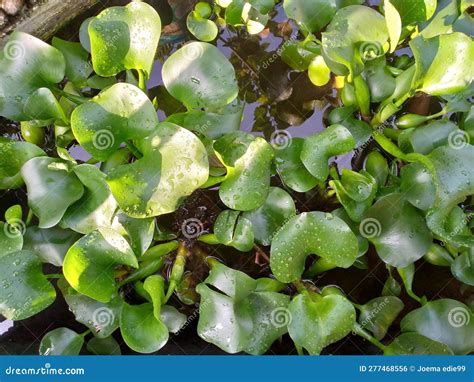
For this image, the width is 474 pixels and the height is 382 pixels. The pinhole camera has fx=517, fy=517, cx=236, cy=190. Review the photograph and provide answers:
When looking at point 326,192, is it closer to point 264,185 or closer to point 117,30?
point 264,185

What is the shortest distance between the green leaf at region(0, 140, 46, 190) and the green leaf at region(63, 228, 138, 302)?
27 cm

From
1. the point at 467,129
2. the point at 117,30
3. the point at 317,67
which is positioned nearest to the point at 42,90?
the point at 117,30

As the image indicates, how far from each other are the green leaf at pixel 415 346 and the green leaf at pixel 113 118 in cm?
75

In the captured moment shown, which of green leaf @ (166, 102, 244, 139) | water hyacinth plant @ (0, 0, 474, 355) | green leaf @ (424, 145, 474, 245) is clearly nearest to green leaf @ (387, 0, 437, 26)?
water hyacinth plant @ (0, 0, 474, 355)

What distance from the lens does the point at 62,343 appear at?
1236 mm

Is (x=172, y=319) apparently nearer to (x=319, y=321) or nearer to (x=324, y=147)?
(x=319, y=321)

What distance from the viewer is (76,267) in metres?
1.05

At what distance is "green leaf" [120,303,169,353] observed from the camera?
3.58ft

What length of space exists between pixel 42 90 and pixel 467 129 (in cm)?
98

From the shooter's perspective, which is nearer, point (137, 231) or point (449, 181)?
point (449, 181)

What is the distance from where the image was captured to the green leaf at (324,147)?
1.10 meters

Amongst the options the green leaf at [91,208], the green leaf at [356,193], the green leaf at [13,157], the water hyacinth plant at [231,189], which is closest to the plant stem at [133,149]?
the water hyacinth plant at [231,189]

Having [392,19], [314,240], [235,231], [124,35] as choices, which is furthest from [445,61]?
[124,35]

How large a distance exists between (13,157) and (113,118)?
11.7 inches
